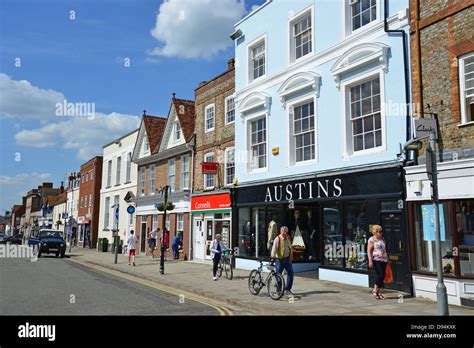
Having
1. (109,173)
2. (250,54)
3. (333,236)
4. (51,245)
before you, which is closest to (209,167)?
(250,54)

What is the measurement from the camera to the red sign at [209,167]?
2208cm

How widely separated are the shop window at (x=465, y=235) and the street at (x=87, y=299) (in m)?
6.08

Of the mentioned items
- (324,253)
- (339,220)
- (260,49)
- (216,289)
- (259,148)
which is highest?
(260,49)

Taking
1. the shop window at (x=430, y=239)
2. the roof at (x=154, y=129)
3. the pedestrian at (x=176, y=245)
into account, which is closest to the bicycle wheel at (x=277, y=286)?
the shop window at (x=430, y=239)

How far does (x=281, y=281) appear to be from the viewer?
37.1 ft

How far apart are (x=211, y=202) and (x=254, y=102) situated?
20.1 feet

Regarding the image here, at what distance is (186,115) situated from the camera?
27.4m

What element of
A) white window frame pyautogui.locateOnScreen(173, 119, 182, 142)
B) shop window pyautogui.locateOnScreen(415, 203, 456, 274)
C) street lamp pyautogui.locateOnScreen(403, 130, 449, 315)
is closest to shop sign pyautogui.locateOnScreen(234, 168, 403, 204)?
shop window pyautogui.locateOnScreen(415, 203, 456, 274)

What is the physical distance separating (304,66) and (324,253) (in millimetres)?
6964

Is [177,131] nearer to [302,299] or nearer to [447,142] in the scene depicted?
[302,299]

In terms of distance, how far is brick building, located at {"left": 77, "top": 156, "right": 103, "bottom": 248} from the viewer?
4309 cm

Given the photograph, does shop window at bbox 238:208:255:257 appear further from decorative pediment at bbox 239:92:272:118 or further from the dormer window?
the dormer window
